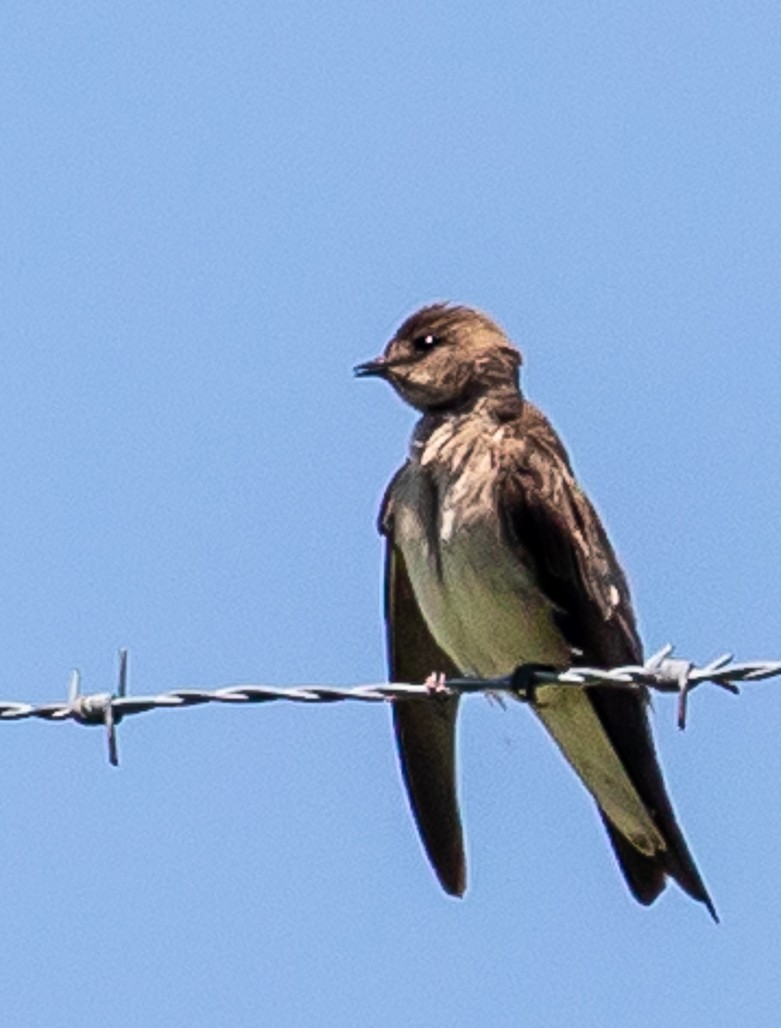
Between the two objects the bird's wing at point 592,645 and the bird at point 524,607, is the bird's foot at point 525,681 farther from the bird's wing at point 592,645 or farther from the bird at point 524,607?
the bird's wing at point 592,645

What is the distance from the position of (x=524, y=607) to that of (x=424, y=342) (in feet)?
4.92

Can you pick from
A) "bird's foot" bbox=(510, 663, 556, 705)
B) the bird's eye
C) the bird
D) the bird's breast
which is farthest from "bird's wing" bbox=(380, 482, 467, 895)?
"bird's foot" bbox=(510, 663, 556, 705)

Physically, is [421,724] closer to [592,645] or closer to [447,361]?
[592,645]

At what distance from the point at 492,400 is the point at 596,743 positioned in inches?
52.8

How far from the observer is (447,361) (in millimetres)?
10031

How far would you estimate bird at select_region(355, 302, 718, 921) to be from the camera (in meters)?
8.97

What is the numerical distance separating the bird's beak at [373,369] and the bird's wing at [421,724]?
29.3 inches

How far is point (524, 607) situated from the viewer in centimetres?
910

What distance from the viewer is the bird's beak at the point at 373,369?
10.1m

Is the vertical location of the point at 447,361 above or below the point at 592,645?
above

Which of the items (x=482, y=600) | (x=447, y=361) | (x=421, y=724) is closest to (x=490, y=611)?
(x=482, y=600)

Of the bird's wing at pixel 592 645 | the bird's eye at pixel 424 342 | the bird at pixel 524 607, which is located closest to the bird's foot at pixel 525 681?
the bird at pixel 524 607

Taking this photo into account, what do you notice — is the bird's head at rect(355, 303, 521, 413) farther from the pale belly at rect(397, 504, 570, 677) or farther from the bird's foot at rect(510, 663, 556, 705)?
the bird's foot at rect(510, 663, 556, 705)

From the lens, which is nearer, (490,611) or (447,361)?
(490,611)
